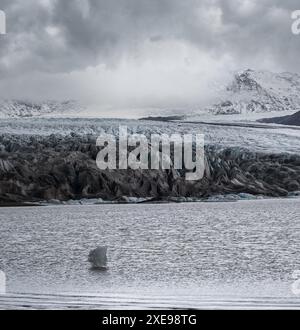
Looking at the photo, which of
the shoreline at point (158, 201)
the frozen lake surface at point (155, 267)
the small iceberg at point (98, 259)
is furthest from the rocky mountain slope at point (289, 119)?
the small iceberg at point (98, 259)

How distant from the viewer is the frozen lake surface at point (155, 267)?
53.3ft

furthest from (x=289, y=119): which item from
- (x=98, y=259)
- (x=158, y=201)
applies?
(x=98, y=259)

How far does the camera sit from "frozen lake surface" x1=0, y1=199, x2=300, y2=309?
16250 mm

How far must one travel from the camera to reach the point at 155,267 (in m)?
23.9

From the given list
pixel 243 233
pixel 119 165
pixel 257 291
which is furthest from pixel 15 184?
pixel 257 291

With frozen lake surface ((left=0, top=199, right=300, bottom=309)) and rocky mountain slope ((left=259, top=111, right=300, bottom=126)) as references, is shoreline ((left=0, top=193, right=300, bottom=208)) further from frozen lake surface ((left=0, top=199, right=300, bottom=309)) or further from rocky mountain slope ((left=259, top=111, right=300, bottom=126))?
rocky mountain slope ((left=259, top=111, right=300, bottom=126))

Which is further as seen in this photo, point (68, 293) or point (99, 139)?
point (99, 139)

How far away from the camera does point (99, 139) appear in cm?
9038

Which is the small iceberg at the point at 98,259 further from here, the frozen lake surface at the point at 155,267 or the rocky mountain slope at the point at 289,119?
the rocky mountain slope at the point at 289,119

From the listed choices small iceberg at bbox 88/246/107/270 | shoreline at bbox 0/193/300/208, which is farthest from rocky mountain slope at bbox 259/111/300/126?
small iceberg at bbox 88/246/107/270

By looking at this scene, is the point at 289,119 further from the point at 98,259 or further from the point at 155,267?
the point at 98,259
